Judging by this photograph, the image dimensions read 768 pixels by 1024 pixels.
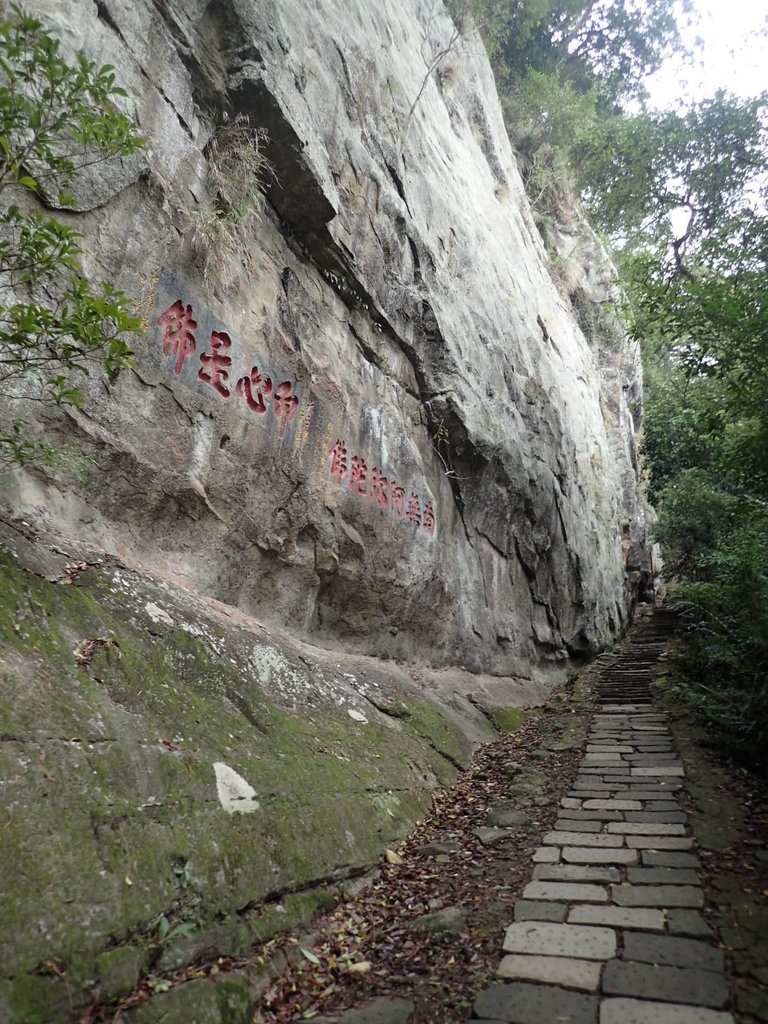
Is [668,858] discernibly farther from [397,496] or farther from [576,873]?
[397,496]

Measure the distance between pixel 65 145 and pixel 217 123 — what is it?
2011mm

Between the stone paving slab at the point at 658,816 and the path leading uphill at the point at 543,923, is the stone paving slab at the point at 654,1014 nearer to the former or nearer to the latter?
the path leading uphill at the point at 543,923

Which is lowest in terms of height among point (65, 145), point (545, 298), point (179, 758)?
point (179, 758)

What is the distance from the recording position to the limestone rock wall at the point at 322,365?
4461 millimetres

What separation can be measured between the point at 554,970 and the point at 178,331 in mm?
4584

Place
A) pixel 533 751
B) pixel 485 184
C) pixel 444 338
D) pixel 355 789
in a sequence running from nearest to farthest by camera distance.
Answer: pixel 355 789, pixel 533 751, pixel 444 338, pixel 485 184

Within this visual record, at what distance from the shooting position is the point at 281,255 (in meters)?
5.92

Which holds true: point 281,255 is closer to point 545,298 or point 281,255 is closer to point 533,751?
point 533,751

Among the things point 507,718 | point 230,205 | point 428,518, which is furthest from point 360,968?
point 230,205

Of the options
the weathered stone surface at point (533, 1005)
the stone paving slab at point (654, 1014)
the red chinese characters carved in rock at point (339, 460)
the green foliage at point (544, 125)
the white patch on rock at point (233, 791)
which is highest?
the green foliage at point (544, 125)

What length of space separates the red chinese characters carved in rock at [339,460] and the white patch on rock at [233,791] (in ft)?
10.5

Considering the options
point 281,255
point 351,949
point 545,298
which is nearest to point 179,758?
point 351,949

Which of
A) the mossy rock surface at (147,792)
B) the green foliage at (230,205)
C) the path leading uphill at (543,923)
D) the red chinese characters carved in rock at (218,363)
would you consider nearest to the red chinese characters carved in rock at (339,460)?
the red chinese characters carved in rock at (218,363)

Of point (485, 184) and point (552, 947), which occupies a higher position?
point (485, 184)
